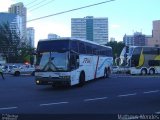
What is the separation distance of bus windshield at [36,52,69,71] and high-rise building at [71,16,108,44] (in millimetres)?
50286

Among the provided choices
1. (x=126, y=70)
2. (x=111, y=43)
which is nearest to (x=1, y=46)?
(x=111, y=43)

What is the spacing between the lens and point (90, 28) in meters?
103

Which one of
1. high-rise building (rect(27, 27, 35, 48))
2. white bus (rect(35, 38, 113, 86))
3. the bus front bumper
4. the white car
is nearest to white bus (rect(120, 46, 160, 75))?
the white car

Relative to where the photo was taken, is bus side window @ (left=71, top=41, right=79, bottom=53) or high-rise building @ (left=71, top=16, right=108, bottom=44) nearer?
bus side window @ (left=71, top=41, right=79, bottom=53)

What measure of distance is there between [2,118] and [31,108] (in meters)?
8.19

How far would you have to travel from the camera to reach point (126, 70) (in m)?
56.8

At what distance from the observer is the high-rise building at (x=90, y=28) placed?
86.7 m

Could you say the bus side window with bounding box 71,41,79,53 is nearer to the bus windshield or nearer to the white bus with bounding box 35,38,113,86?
the white bus with bounding box 35,38,113,86

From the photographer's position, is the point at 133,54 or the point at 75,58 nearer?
the point at 75,58

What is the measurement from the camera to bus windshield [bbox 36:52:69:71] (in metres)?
25.8

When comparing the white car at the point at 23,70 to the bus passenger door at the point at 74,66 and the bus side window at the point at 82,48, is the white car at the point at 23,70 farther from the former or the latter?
the bus passenger door at the point at 74,66

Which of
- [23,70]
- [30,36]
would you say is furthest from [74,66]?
[30,36]

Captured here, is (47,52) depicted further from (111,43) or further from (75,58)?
(111,43)

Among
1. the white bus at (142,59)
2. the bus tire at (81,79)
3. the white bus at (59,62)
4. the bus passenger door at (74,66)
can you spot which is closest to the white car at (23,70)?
the white bus at (142,59)
